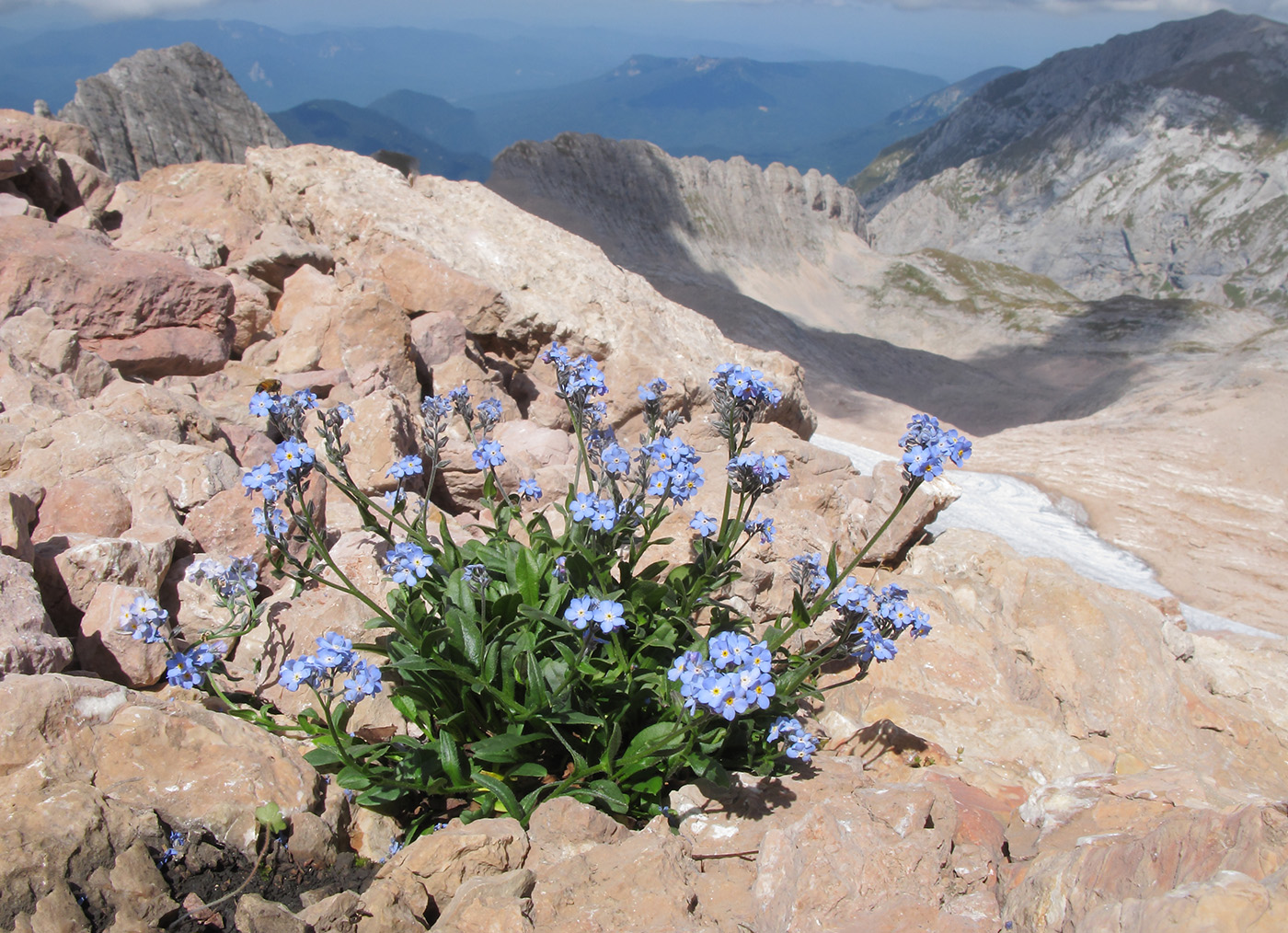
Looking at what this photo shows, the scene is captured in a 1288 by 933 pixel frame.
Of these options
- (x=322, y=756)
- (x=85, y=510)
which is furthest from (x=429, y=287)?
(x=322, y=756)

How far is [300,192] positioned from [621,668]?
349 inches

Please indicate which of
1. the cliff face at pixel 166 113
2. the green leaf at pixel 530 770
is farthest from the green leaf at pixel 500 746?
the cliff face at pixel 166 113

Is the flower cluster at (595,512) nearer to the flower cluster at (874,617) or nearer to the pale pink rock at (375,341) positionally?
the flower cluster at (874,617)

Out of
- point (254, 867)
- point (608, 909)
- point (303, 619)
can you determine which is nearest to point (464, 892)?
point (608, 909)

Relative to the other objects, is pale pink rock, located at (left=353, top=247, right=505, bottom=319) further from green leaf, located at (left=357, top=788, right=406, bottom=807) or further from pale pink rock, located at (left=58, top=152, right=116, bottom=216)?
green leaf, located at (left=357, top=788, right=406, bottom=807)

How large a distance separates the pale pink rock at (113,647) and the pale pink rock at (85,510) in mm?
655

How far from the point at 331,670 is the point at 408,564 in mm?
582

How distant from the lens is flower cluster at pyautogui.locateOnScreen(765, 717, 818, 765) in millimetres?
3637

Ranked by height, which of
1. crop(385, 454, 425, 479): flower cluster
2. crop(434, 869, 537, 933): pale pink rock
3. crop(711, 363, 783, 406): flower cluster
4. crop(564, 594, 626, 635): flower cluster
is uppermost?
crop(711, 363, 783, 406): flower cluster

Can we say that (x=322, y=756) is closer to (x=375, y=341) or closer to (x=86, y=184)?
(x=375, y=341)

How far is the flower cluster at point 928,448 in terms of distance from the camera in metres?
3.30

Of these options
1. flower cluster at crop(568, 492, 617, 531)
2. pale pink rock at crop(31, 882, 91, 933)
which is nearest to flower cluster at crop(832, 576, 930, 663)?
flower cluster at crop(568, 492, 617, 531)

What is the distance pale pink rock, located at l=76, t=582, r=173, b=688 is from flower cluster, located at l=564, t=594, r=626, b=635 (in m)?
2.44

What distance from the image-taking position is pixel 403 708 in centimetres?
406
